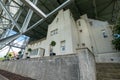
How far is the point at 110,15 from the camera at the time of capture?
14.0 meters

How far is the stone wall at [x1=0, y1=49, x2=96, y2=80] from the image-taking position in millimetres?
3400

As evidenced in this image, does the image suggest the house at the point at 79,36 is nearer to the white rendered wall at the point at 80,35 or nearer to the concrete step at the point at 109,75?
the white rendered wall at the point at 80,35

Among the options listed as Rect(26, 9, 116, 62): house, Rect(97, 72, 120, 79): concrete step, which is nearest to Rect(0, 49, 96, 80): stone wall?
Rect(97, 72, 120, 79): concrete step

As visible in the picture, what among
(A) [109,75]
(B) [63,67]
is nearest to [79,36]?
(A) [109,75]

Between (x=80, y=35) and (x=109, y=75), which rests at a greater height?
(x=80, y=35)

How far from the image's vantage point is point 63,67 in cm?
421

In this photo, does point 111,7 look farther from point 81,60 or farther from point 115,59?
point 81,60

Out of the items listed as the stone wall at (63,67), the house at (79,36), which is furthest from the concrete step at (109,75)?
the house at (79,36)

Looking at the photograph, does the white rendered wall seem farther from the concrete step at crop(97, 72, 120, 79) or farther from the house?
the concrete step at crop(97, 72, 120, 79)

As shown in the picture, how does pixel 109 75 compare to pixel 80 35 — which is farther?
pixel 80 35

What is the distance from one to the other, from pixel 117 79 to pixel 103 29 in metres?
9.42

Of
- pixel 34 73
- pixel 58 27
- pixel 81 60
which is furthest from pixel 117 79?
pixel 58 27

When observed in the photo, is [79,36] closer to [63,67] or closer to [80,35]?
[80,35]

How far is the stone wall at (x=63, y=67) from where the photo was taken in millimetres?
3400
